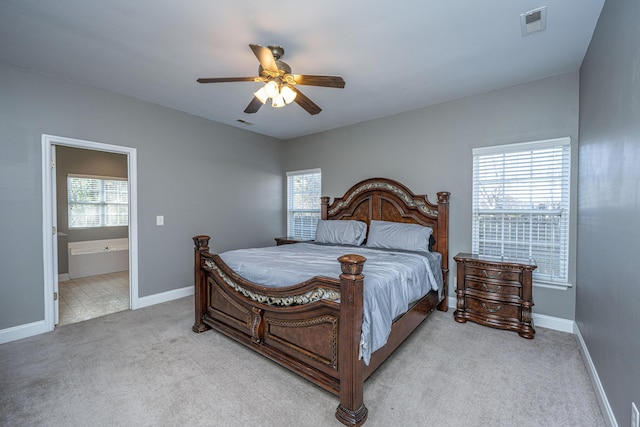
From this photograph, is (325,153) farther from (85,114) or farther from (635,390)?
(635,390)

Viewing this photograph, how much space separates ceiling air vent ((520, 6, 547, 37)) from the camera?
1.95 metres

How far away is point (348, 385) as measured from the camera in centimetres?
166

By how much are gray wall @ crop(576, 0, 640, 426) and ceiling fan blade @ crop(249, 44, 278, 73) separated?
6.61 ft

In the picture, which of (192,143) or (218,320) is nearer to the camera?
(218,320)

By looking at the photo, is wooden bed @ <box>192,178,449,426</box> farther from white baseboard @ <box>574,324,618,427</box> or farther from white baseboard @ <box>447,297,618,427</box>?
white baseboard @ <box>574,324,618,427</box>

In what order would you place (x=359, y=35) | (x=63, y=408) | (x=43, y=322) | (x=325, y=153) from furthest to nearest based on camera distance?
1. (x=325, y=153)
2. (x=43, y=322)
3. (x=359, y=35)
4. (x=63, y=408)

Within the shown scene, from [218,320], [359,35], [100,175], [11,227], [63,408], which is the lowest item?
[63,408]

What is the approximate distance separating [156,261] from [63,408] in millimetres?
2143

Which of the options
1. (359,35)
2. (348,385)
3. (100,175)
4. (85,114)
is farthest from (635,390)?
(100,175)

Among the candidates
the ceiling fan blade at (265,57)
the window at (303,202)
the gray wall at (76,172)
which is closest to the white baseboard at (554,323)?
the window at (303,202)

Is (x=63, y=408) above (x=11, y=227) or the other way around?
the other way around

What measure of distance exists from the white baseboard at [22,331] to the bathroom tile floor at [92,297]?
21 centimetres

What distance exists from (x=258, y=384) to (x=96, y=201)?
5.54 meters

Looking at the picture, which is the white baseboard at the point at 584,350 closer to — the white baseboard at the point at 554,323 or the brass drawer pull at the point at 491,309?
the white baseboard at the point at 554,323
